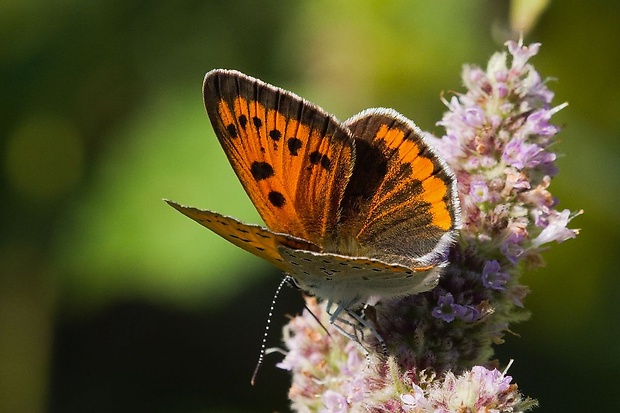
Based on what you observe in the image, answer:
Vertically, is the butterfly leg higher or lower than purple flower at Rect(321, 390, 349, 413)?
higher

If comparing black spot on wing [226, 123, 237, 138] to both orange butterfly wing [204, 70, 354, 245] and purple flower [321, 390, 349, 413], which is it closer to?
orange butterfly wing [204, 70, 354, 245]

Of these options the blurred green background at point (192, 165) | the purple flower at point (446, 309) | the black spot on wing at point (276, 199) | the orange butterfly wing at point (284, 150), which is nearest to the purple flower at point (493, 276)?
the purple flower at point (446, 309)

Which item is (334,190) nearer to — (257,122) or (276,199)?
(276,199)

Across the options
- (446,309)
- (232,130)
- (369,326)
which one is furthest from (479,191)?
(232,130)

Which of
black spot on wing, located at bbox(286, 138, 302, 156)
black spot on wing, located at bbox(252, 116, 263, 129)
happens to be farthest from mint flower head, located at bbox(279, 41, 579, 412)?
black spot on wing, located at bbox(252, 116, 263, 129)

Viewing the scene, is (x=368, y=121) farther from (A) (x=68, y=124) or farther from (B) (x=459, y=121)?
(A) (x=68, y=124)

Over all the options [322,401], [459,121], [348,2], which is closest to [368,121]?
[459,121]

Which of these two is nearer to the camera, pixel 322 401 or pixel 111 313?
pixel 322 401
